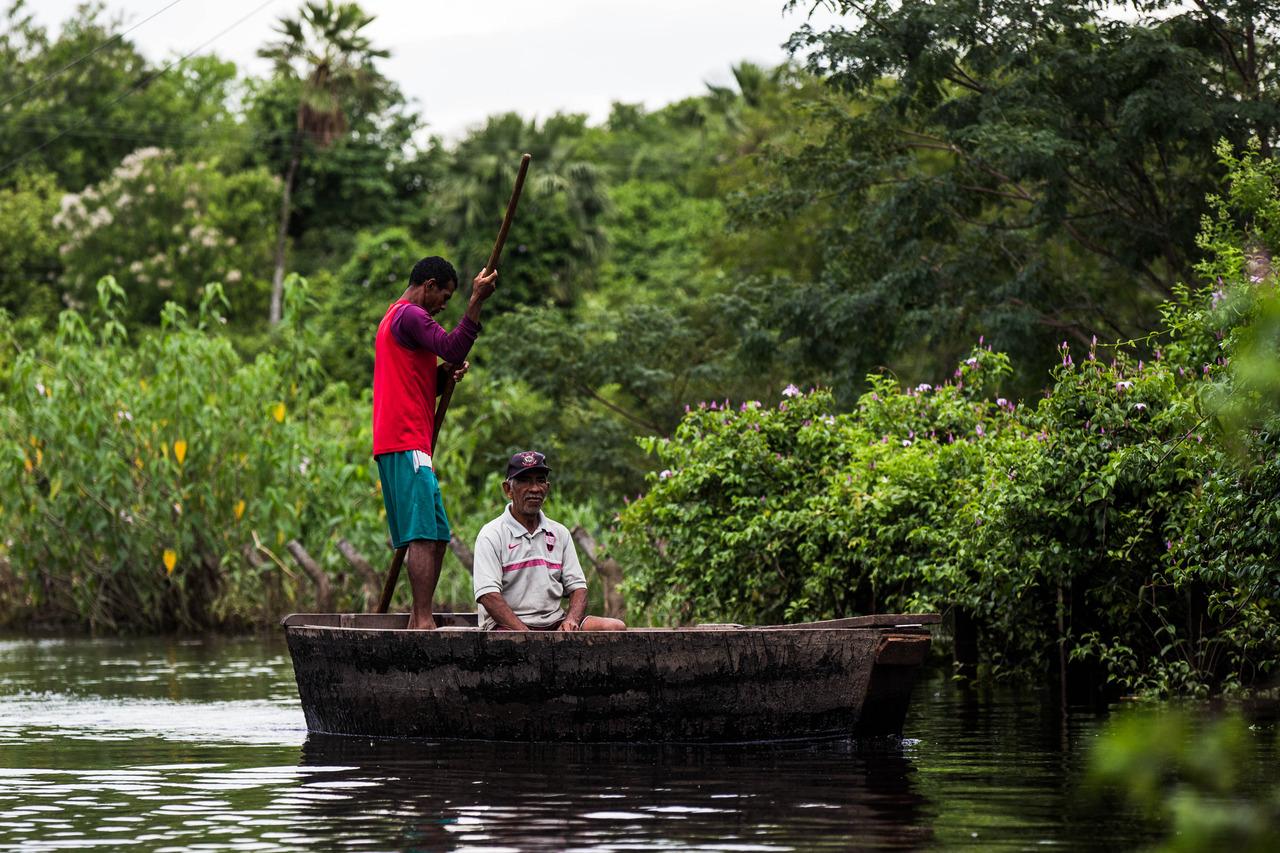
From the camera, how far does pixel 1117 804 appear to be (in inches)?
286

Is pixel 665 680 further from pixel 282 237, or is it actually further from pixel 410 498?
pixel 282 237

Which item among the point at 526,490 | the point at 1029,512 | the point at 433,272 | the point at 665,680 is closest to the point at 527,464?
the point at 526,490

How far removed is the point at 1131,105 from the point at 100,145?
37228 millimetres

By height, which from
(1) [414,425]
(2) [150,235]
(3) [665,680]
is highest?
(2) [150,235]

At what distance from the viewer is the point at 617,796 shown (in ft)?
25.3

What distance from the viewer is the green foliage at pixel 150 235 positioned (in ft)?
134

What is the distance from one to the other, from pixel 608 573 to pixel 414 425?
5.40 meters

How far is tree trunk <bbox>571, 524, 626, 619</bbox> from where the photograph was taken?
15297mm

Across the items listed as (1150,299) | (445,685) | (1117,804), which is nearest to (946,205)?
(1150,299)

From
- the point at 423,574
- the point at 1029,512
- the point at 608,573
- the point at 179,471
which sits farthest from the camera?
the point at 179,471

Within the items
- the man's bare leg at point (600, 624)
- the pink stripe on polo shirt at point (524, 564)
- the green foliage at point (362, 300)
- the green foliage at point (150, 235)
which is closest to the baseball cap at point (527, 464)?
the pink stripe on polo shirt at point (524, 564)

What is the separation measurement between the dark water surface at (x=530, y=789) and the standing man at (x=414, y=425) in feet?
3.33

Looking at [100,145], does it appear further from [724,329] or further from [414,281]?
[414,281]

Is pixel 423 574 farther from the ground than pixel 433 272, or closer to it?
closer to it
